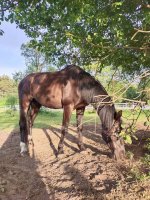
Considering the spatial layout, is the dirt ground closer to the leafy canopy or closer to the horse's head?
the horse's head

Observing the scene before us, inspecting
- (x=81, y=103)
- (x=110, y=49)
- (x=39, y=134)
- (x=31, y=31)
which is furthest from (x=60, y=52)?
(x=39, y=134)

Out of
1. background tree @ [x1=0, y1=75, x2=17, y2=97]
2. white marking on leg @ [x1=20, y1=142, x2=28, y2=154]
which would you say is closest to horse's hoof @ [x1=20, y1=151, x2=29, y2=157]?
white marking on leg @ [x1=20, y1=142, x2=28, y2=154]

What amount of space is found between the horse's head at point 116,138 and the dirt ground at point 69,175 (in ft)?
0.75

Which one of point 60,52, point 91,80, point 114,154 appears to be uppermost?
point 60,52

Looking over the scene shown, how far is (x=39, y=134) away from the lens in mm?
11203

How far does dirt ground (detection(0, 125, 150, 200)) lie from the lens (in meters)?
4.70

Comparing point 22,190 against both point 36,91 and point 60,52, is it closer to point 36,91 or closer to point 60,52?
point 60,52

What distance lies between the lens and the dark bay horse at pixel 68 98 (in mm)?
7148

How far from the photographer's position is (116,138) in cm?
704

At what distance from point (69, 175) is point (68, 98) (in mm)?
2399

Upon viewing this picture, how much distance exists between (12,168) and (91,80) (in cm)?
294

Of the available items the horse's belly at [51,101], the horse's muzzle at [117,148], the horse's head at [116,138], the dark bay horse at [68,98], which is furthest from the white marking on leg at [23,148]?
the horse's muzzle at [117,148]

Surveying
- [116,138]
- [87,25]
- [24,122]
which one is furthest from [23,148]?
[87,25]

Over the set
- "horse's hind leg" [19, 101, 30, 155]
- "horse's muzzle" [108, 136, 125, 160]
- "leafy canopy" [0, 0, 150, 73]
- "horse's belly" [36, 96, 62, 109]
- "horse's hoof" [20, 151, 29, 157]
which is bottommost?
"horse's hoof" [20, 151, 29, 157]
